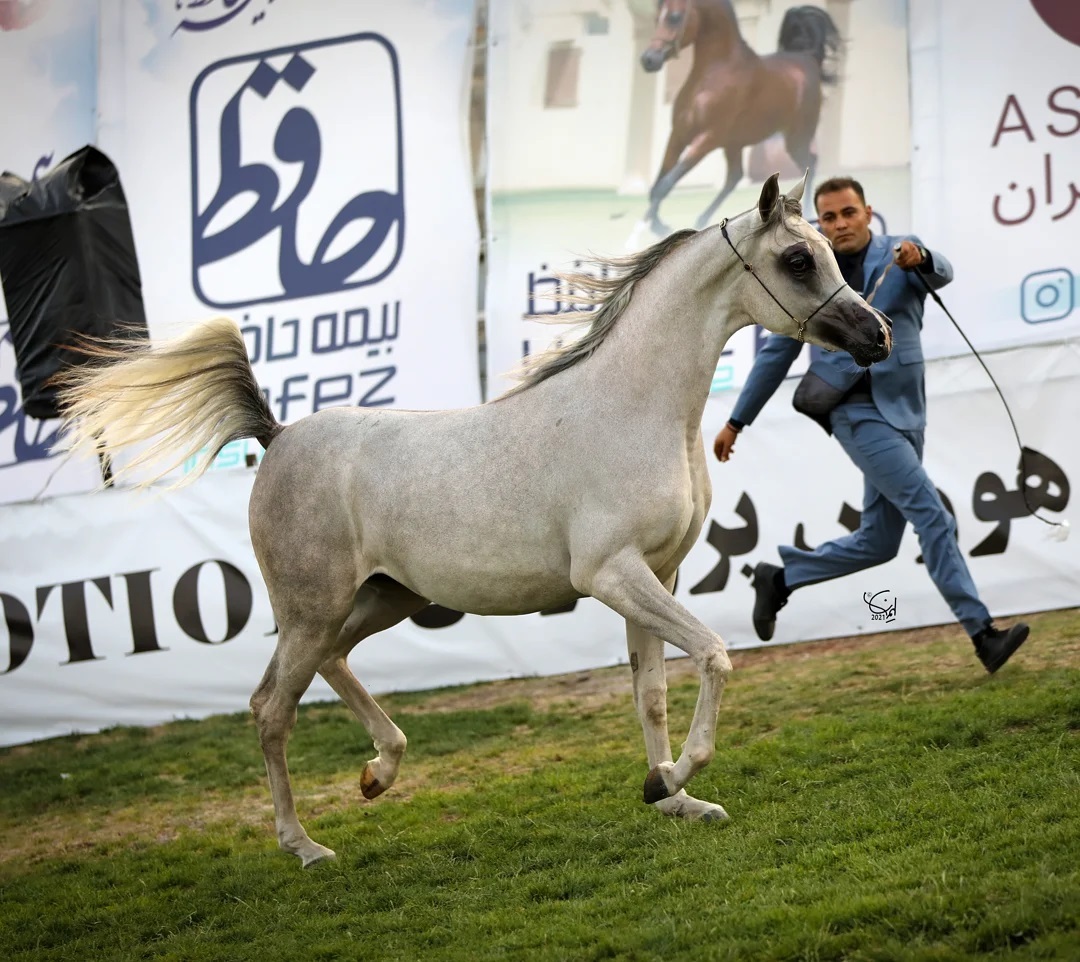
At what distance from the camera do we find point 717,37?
9727mm

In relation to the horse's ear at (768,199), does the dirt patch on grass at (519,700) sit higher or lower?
lower

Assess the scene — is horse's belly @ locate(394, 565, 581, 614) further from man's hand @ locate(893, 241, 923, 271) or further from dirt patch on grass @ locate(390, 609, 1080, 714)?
dirt patch on grass @ locate(390, 609, 1080, 714)

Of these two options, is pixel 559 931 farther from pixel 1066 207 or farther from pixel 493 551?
pixel 1066 207

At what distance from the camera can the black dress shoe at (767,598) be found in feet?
24.0

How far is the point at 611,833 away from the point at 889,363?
8.72 feet

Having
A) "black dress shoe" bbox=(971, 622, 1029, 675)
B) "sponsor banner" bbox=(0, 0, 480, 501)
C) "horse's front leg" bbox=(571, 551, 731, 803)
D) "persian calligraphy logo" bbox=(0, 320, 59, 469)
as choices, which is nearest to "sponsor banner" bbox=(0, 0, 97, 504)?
"sponsor banner" bbox=(0, 0, 480, 501)

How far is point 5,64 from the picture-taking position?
1092 cm

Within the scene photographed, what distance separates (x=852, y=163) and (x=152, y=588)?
5.41m

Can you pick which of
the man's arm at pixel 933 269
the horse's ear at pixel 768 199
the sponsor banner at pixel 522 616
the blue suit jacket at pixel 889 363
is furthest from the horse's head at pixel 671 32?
the horse's ear at pixel 768 199

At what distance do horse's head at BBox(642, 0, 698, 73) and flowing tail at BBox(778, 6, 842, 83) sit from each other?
2.02ft

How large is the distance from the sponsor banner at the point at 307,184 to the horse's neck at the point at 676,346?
13.8ft

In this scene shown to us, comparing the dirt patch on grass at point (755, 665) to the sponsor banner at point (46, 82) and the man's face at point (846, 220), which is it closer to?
the man's face at point (846, 220)

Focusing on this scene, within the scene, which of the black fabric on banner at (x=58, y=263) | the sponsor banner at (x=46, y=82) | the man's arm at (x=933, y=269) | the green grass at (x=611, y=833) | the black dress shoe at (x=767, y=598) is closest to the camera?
the green grass at (x=611, y=833)

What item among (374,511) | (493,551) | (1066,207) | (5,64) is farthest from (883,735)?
(5,64)
